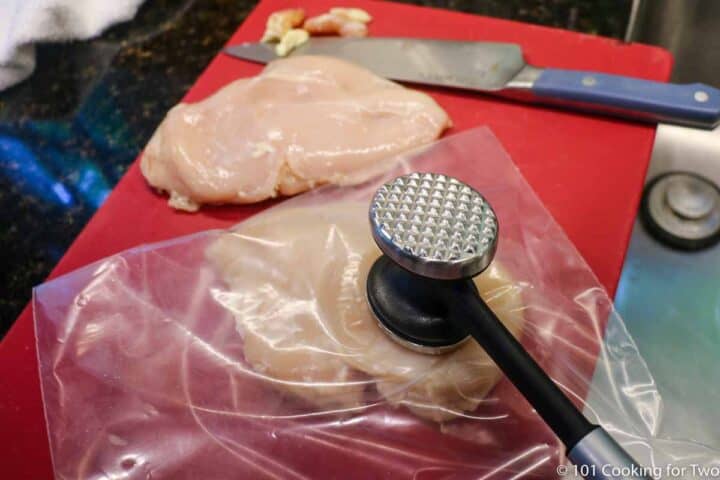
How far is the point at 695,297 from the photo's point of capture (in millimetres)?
1003

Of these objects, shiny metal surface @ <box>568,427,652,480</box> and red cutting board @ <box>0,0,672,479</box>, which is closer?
shiny metal surface @ <box>568,427,652,480</box>

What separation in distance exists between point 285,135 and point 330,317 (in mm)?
265

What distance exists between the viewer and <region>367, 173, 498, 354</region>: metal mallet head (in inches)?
A: 21.1

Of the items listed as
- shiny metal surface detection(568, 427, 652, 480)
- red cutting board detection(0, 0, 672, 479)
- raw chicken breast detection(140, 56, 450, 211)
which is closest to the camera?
shiny metal surface detection(568, 427, 652, 480)

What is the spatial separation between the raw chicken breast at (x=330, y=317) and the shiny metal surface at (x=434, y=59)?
A: 25 centimetres

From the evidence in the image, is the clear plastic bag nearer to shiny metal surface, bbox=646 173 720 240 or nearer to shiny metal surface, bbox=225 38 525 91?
shiny metal surface, bbox=225 38 525 91

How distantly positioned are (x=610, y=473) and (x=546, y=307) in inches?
11.0

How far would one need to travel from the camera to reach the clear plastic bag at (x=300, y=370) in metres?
0.61

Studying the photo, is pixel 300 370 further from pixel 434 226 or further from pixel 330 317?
pixel 434 226

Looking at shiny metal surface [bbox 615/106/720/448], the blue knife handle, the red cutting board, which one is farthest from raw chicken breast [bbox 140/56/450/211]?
shiny metal surface [bbox 615/106/720/448]

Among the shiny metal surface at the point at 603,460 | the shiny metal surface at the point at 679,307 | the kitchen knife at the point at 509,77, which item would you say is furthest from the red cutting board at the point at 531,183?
the shiny metal surface at the point at 603,460

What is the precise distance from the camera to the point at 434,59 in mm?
918

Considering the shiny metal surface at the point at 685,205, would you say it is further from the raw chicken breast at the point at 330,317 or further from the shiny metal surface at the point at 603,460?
the shiny metal surface at the point at 603,460

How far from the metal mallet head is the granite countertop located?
18.7 inches
